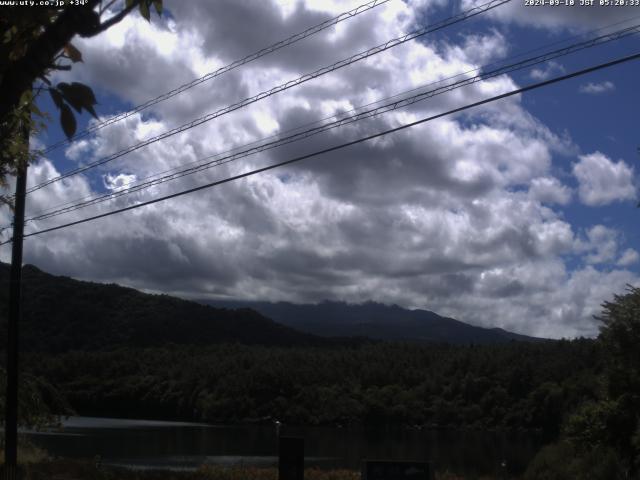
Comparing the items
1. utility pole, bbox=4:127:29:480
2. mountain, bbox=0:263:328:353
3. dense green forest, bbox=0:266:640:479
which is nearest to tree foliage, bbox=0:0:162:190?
utility pole, bbox=4:127:29:480

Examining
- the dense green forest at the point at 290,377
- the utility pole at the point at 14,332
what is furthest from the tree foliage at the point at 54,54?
the dense green forest at the point at 290,377

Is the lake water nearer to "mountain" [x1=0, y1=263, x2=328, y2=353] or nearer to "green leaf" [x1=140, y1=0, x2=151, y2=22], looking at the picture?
"mountain" [x1=0, y1=263, x2=328, y2=353]

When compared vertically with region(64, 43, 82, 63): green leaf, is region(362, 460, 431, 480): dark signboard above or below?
below

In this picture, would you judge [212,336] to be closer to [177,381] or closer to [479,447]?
[177,381]

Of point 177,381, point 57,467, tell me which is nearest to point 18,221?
point 57,467

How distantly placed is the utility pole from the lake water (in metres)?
16.2

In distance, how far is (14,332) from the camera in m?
22.2

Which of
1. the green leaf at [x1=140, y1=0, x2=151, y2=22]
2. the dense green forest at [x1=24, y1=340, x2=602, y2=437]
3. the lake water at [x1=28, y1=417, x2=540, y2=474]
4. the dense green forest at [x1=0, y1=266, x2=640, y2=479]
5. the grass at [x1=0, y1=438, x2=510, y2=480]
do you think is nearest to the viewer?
the green leaf at [x1=140, y1=0, x2=151, y2=22]

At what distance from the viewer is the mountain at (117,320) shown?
98.2 m

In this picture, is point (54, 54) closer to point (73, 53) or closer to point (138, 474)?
point (73, 53)

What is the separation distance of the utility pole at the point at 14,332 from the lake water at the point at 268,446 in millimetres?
16177

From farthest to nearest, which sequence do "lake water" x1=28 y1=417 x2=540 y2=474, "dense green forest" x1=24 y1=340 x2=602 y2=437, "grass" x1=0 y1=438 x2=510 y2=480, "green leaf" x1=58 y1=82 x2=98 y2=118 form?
"dense green forest" x1=24 y1=340 x2=602 y2=437 < "lake water" x1=28 y1=417 x2=540 y2=474 < "grass" x1=0 y1=438 x2=510 y2=480 < "green leaf" x1=58 y1=82 x2=98 y2=118

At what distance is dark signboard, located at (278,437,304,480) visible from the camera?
18016 mm

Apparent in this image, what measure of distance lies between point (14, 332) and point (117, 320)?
117 metres
